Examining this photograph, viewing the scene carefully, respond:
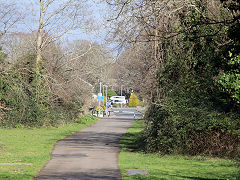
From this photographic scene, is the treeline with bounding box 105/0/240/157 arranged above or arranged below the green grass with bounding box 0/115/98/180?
above

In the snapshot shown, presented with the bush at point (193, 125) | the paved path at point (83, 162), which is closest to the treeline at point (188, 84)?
the bush at point (193, 125)

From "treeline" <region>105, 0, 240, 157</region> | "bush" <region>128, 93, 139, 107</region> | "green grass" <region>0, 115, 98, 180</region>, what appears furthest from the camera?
"bush" <region>128, 93, 139, 107</region>

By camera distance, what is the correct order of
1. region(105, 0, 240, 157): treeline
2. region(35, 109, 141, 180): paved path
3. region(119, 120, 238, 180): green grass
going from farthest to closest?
region(105, 0, 240, 157): treeline < region(35, 109, 141, 180): paved path < region(119, 120, 238, 180): green grass

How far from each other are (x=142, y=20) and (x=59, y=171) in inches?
241

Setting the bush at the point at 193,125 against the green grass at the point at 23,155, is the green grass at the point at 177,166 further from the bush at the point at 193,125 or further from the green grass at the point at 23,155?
the green grass at the point at 23,155

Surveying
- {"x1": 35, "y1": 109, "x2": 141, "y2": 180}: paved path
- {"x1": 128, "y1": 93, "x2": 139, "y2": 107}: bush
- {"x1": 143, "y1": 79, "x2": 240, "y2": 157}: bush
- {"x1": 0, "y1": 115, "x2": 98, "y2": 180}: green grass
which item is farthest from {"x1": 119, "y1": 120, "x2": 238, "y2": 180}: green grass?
{"x1": 128, "y1": 93, "x2": 139, "y2": 107}: bush

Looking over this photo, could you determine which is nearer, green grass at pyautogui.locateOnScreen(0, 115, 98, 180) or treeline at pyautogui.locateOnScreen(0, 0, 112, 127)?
green grass at pyautogui.locateOnScreen(0, 115, 98, 180)

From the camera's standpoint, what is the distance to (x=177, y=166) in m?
16.5

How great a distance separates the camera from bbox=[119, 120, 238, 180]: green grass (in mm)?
13844

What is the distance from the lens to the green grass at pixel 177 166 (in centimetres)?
1384

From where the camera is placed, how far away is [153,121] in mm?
21359

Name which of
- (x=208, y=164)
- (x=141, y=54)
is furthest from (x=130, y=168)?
(x=141, y=54)

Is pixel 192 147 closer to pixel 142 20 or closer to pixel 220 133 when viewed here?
pixel 220 133

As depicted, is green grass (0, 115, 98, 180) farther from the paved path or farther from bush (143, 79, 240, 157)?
bush (143, 79, 240, 157)
